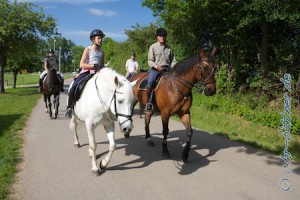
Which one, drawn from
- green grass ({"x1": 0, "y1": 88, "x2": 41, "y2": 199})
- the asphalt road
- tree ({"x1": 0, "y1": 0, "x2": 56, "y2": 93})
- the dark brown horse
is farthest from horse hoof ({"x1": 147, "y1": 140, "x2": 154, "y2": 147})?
tree ({"x1": 0, "y1": 0, "x2": 56, "y2": 93})

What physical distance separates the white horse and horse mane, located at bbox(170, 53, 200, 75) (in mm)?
1534

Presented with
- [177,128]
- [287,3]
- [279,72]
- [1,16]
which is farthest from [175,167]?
[1,16]

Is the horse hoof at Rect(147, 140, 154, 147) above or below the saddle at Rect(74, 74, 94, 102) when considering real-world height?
below

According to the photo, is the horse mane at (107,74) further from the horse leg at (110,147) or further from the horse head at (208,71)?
the horse head at (208,71)

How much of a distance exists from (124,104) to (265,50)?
11164 mm

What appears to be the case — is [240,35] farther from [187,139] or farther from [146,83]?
[187,139]

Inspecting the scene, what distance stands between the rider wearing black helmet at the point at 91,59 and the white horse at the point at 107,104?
0.43 meters

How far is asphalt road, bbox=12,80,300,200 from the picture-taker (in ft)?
14.9

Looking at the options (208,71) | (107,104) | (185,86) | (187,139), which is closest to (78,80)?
(107,104)

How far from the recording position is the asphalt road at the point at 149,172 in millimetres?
4527

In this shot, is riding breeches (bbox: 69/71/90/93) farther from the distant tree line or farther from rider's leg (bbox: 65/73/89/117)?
the distant tree line

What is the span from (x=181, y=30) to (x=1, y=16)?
46.5ft

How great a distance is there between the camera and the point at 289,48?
12.3m

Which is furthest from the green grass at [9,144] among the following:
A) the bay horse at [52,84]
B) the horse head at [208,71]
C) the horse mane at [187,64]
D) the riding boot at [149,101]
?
the horse head at [208,71]
